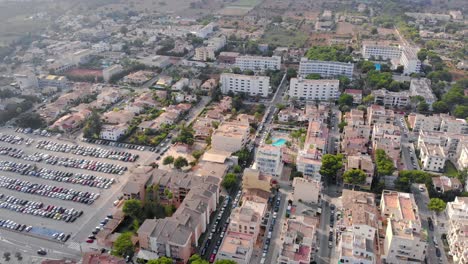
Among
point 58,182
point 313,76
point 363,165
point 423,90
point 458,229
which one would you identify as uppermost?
point 313,76

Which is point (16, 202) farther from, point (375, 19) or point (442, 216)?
point (375, 19)

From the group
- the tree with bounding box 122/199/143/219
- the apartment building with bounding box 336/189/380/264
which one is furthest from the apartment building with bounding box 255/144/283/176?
the tree with bounding box 122/199/143/219

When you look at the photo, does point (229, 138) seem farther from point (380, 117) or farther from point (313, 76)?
point (313, 76)

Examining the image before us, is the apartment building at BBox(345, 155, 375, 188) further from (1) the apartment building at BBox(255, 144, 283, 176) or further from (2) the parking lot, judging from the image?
(2) the parking lot

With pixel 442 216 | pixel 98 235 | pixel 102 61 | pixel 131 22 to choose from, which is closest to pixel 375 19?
pixel 131 22

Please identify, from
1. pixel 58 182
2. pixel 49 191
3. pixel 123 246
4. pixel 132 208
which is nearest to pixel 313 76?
pixel 132 208

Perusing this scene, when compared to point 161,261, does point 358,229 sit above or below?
above
